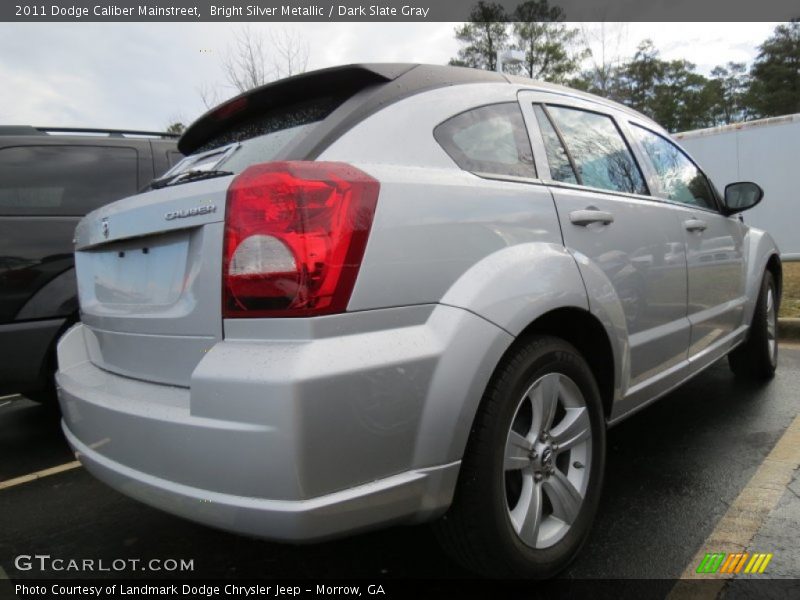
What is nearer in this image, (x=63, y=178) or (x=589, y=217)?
(x=589, y=217)

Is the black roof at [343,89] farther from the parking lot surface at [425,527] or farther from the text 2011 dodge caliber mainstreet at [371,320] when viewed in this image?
the parking lot surface at [425,527]

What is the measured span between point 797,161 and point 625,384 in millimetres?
9588

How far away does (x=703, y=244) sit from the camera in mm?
3045

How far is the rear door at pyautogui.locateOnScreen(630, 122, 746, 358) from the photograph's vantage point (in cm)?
292

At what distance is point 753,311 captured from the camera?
3838 millimetres

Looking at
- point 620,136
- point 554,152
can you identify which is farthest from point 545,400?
point 620,136

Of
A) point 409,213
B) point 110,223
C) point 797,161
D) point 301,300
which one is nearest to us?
point 301,300

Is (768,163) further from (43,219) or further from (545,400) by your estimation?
(43,219)

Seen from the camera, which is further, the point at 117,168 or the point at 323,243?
the point at 117,168

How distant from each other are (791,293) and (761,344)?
370cm

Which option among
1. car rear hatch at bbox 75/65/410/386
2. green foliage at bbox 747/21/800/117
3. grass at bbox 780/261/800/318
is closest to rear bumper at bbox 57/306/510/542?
car rear hatch at bbox 75/65/410/386

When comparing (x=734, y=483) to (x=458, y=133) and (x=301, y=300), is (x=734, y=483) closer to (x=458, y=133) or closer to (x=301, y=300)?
(x=458, y=133)

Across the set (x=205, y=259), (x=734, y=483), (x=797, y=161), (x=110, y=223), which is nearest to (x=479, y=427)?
(x=205, y=259)

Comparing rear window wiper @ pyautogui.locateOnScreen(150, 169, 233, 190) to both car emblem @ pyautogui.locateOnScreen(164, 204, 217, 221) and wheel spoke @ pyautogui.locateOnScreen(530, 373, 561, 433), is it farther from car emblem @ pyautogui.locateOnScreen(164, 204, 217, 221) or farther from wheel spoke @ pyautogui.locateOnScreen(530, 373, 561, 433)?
wheel spoke @ pyautogui.locateOnScreen(530, 373, 561, 433)
